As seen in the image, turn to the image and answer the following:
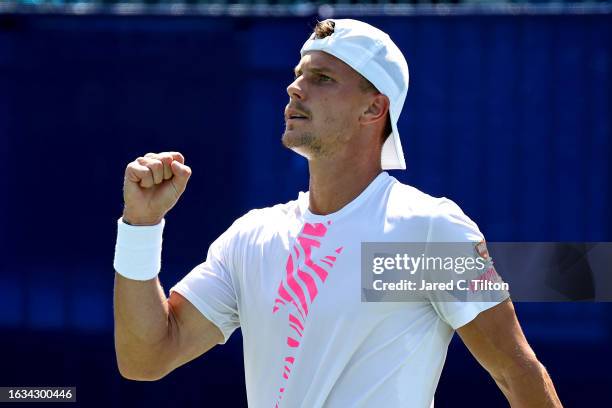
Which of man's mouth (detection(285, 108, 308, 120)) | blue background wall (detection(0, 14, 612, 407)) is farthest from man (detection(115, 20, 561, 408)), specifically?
blue background wall (detection(0, 14, 612, 407))

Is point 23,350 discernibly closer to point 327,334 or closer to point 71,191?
point 71,191

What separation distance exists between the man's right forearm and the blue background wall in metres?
1.98

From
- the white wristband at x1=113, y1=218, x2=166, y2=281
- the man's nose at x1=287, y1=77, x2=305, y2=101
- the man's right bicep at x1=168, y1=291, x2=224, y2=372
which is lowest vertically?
the man's right bicep at x1=168, y1=291, x2=224, y2=372

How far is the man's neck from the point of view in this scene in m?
2.84

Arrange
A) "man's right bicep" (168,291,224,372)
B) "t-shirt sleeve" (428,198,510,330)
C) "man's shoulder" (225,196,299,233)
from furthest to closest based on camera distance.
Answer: "man's shoulder" (225,196,299,233) → "man's right bicep" (168,291,224,372) → "t-shirt sleeve" (428,198,510,330)

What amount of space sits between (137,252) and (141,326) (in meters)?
0.19

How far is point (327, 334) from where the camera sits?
2645 millimetres

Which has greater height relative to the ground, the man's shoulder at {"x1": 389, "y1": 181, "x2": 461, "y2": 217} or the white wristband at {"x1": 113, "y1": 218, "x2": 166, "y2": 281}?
the man's shoulder at {"x1": 389, "y1": 181, "x2": 461, "y2": 217}

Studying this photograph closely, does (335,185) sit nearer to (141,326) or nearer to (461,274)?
(461,274)

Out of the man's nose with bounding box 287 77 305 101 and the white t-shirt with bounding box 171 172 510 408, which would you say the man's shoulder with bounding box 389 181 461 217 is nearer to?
the white t-shirt with bounding box 171 172 510 408

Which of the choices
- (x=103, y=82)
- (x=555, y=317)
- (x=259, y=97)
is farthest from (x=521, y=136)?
(x=103, y=82)

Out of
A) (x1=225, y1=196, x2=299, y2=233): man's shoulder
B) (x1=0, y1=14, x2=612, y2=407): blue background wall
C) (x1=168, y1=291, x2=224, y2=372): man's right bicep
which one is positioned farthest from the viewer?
(x1=0, y1=14, x2=612, y2=407): blue background wall

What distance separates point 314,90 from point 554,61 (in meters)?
2.16

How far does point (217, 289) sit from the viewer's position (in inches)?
112
